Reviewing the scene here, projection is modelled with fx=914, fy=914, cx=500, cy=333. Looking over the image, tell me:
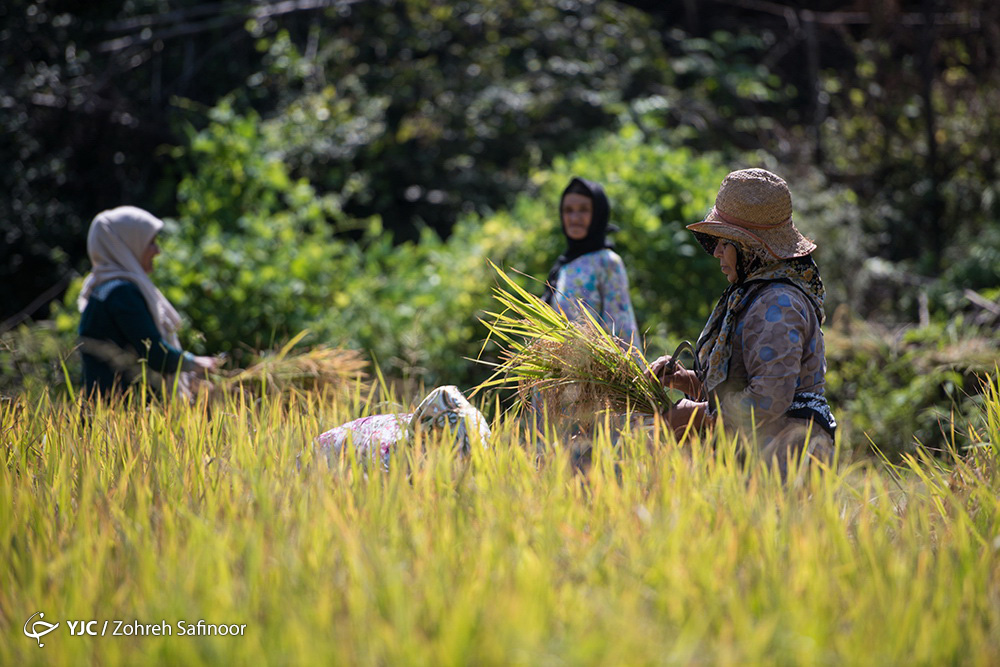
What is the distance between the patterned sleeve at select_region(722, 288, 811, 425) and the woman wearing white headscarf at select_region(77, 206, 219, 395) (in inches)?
90.3

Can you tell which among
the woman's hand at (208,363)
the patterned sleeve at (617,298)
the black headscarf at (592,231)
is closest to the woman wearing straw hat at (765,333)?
the patterned sleeve at (617,298)

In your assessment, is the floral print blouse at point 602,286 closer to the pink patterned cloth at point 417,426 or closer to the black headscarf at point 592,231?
the black headscarf at point 592,231

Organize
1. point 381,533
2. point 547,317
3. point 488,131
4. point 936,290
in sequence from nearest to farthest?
1. point 381,533
2. point 547,317
3. point 936,290
4. point 488,131

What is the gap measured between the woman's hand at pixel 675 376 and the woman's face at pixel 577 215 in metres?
1.52

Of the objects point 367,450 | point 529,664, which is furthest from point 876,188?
point 529,664

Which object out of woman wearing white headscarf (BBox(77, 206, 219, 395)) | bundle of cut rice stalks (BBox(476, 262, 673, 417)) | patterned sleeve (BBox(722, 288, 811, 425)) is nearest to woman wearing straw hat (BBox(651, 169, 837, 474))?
patterned sleeve (BBox(722, 288, 811, 425))

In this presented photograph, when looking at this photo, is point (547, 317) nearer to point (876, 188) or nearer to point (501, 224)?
point (501, 224)

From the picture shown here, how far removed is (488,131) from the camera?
895 cm

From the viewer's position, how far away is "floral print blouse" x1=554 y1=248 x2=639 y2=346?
13.1 feet

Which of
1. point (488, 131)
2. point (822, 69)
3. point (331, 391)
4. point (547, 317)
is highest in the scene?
point (822, 69)

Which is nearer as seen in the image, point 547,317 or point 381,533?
point 381,533

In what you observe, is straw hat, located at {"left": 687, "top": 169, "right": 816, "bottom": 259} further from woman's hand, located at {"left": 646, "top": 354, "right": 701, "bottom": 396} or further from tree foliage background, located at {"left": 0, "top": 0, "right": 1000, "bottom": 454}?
tree foliage background, located at {"left": 0, "top": 0, "right": 1000, "bottom": 454}

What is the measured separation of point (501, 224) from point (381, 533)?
4.44 metres

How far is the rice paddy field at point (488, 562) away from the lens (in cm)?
162
